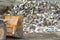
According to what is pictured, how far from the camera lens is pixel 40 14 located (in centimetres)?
866

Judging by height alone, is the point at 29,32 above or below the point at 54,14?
below

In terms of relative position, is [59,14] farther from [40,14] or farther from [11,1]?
[11,1]

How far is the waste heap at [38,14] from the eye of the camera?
7502mm

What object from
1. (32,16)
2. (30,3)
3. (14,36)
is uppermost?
(30,3)

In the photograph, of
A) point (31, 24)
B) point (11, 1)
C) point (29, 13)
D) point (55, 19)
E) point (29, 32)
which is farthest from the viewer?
point (11, 1)

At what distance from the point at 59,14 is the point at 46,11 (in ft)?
1.98

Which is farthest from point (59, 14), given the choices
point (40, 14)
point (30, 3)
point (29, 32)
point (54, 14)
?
point (29, 32)

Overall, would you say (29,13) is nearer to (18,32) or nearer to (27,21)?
(27,21)

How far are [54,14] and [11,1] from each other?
7.39 ft

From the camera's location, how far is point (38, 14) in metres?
8.65

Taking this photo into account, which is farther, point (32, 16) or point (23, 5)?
point (23, 5)

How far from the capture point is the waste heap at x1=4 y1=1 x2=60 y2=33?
7.50 meters

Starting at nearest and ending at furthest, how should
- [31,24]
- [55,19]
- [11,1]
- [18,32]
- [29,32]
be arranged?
A: 1. [18,32]
2. [29,32]
3. [31,24]
4. [55,19]
5. [11,1]

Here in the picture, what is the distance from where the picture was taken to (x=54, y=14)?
28.8 feet
